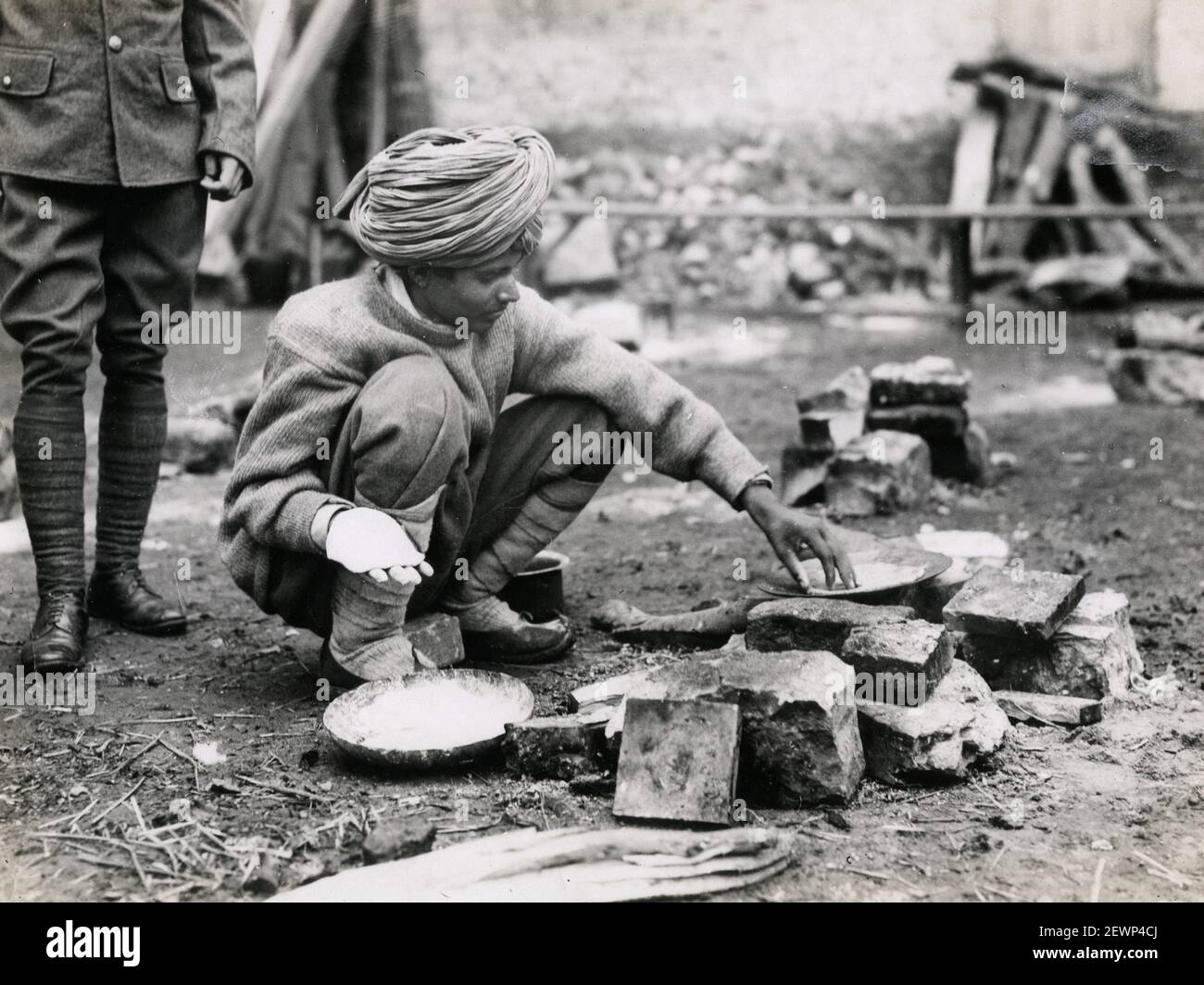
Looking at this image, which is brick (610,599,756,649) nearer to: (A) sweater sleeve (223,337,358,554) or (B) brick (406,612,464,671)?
(B) brick (406,612,464,671)

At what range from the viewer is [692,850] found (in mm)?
2504

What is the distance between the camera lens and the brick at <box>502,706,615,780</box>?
2.85 m

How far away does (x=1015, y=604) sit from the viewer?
3.30m

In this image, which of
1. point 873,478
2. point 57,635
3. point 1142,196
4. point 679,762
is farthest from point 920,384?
point 1142,196

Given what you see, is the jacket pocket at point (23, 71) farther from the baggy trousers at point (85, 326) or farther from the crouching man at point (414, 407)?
the crouching man at point (414, 407)

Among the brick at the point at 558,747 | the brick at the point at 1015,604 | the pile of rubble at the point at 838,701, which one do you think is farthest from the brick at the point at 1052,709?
the brick at the point at 558,747

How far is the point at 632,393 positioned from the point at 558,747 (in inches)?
40.6

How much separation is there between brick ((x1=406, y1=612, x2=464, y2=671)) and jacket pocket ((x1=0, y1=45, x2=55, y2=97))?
1.71 meters

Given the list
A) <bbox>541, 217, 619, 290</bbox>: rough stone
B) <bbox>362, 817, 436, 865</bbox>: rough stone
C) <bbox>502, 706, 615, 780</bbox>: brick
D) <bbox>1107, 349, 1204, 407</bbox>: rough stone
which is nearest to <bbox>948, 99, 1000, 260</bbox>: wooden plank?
<bbox>541, 217, 619, 290</bbox>: rough stone

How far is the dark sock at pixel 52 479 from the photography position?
358 centimetres

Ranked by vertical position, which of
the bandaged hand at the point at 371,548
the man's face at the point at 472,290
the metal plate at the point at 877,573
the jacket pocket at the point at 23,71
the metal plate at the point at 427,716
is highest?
the jacket pocket at the point at 23,71

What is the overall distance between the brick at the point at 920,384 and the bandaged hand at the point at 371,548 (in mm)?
2872
